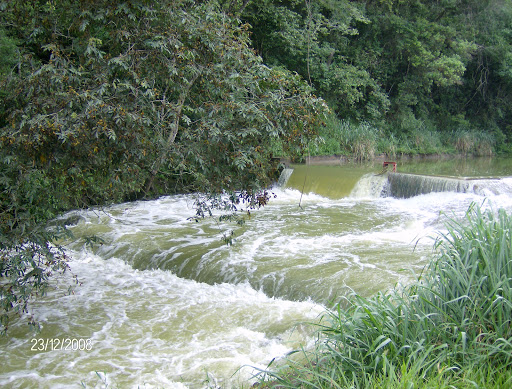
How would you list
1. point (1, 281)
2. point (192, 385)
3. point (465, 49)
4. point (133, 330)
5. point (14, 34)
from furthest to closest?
point (465, 49)
point (14, 34)
point (1, 281)
point (133, 330)
point (192, 385)

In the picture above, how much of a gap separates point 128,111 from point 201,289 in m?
3.02

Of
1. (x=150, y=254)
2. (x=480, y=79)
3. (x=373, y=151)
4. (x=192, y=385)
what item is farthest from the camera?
(x=480, y=79)

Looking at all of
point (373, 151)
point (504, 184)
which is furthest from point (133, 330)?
point (373, 151)

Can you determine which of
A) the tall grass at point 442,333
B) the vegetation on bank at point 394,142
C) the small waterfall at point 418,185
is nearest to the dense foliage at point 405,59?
the vegetation on bank at point 394,142

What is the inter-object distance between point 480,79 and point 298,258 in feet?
73.2

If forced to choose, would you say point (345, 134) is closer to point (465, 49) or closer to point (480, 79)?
point (465, 49)

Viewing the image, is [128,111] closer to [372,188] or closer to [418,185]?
[418,185]

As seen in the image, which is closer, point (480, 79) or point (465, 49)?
point (465, 49)

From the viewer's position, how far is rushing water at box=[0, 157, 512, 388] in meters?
4.75

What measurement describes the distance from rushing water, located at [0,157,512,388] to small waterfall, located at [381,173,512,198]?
0.17 m

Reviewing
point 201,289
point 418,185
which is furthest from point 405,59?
point 201,289

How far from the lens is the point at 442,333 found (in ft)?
10.4

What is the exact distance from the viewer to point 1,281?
279 inches
